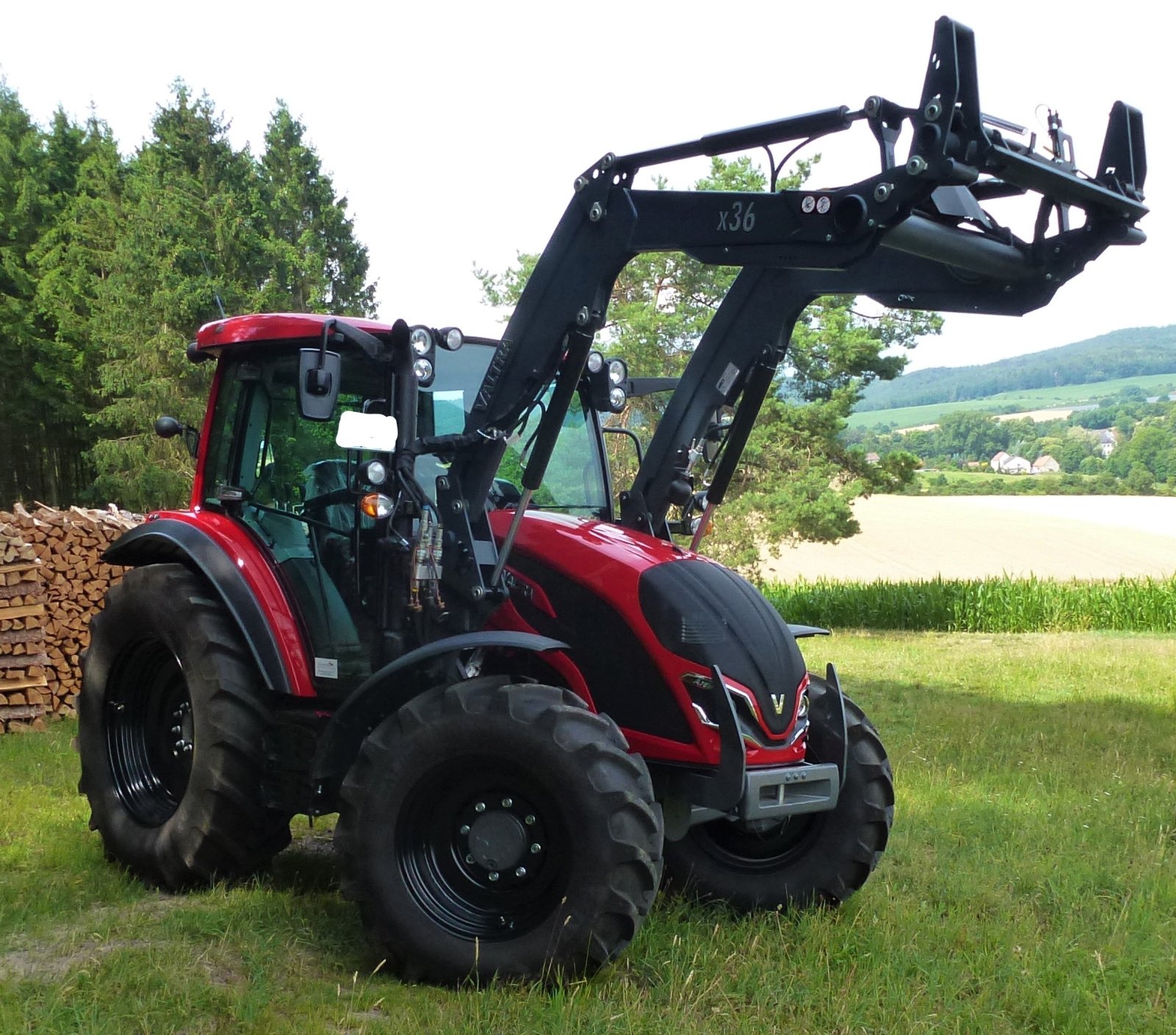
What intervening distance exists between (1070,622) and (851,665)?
6886 mm

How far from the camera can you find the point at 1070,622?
19.2 meters

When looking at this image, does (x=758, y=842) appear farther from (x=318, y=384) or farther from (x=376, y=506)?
(x=318, y=384)

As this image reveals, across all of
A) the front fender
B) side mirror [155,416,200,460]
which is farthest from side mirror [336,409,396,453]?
side mirror [155,416,200,460]

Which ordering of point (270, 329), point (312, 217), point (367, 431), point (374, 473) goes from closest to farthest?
point (367, 431), point (374, 473), point (270, 329), point (312, 217)

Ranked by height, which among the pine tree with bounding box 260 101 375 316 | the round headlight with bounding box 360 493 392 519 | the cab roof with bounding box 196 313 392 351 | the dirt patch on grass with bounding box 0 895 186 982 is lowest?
the dirt patch on grass with bounding box 0 895 186 982

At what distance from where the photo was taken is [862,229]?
3.96 m

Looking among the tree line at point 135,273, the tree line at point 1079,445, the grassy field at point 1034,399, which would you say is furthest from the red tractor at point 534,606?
the grassy field at point 1034,399

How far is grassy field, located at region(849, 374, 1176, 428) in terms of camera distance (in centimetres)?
7381

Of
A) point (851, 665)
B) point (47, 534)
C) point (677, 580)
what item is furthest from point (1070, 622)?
point (677, 580)

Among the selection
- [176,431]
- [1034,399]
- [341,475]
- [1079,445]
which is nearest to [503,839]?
[341,475]

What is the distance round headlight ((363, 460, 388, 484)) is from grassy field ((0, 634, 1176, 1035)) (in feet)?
5.53

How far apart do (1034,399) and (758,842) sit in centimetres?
8519

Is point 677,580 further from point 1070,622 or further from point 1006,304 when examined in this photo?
point 1070,622

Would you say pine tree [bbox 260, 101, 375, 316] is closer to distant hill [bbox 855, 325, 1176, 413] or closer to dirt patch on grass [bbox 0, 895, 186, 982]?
dirt patch on grass [bbox 0, 895, 186, 982]
